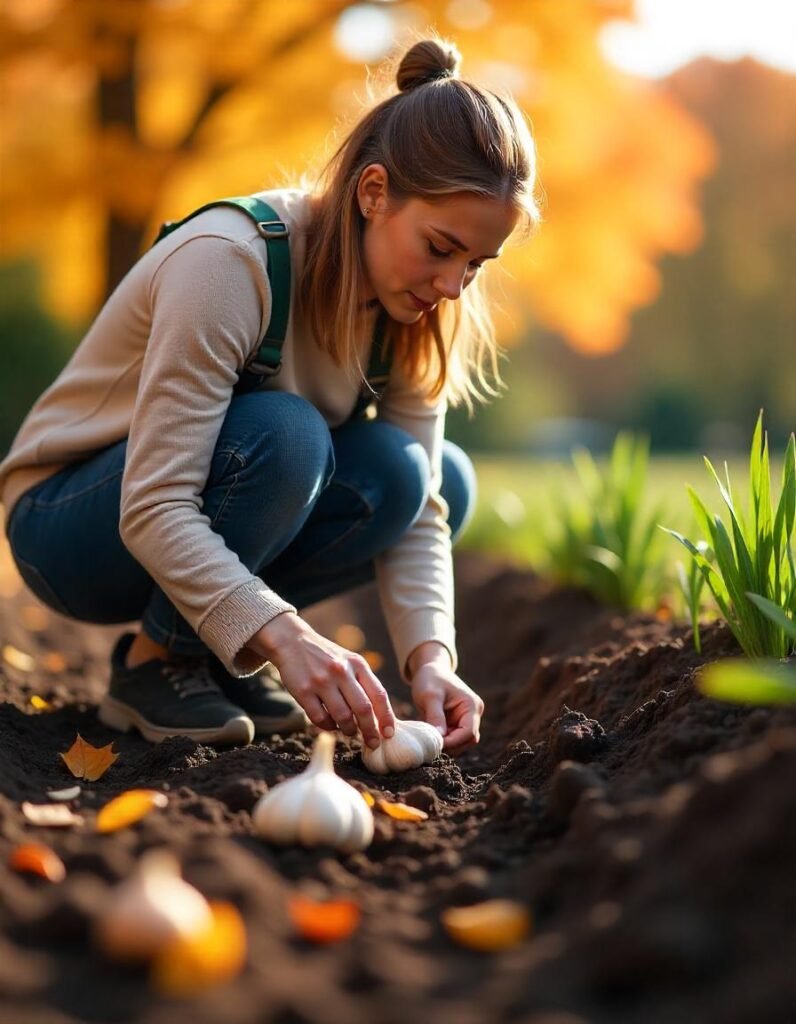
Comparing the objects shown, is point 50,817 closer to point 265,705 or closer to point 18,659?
point 265,705

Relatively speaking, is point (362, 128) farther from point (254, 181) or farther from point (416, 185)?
point (254, 181)

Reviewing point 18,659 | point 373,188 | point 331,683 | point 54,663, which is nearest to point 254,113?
point 54,663

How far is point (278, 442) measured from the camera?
192 centimetres

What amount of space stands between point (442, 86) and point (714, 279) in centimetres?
2255

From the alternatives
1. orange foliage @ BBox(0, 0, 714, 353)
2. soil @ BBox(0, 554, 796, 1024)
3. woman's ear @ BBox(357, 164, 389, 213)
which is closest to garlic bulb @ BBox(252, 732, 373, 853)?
soil @ BBox(0, 554, 796, 1024)

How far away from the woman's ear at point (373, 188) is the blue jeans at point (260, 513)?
0.36 m

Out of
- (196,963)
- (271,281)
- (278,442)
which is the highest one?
(271,281)

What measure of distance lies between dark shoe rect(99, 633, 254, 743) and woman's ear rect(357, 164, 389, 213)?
92 centimetres

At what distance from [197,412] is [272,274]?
0.28 metres

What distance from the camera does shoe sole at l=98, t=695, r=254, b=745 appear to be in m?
1.97

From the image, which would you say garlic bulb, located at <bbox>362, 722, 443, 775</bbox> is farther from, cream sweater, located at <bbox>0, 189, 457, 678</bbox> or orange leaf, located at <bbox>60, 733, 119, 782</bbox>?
orange leaf, located at <bbox>60, 733, 119, 782</bbox>

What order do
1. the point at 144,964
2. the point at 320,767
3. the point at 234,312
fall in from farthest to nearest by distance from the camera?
1. the point at 234,312
2. the point at 320,767
3. the point at 144,964

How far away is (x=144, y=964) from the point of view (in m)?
0.97

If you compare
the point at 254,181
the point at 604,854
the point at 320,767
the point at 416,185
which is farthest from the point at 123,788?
the point at 254,181
